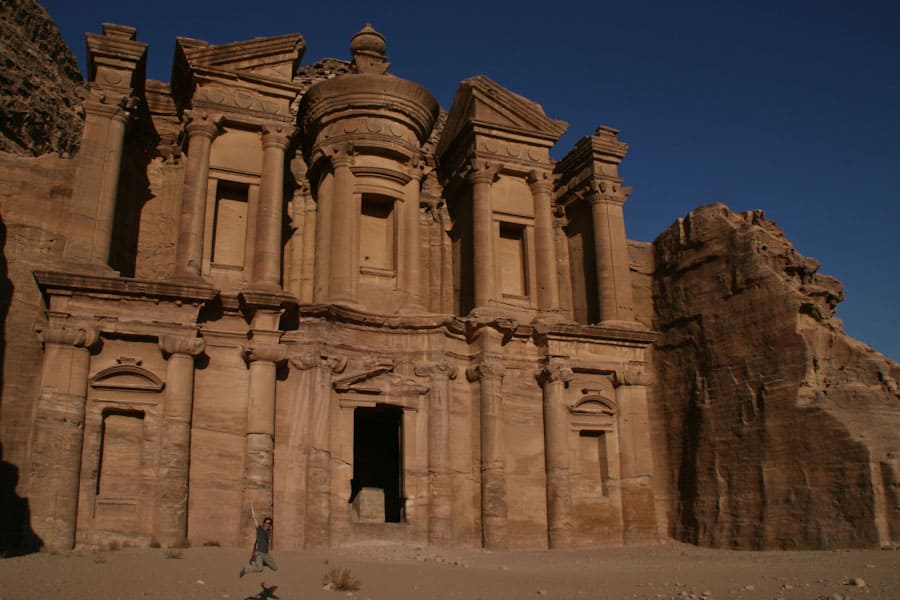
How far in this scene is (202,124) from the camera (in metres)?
20.4

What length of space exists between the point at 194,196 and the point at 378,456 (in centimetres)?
937

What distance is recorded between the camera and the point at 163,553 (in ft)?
51.1

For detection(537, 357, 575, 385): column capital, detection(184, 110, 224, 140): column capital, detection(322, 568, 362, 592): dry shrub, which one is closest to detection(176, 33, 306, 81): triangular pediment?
detection(184, 110, 224, 140): column capital

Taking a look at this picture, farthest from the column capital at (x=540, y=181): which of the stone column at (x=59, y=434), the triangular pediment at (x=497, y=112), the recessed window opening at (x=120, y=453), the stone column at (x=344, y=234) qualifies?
the stone column at (x=59, y=434)

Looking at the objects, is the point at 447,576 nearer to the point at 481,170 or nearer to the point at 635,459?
the point at 635,459

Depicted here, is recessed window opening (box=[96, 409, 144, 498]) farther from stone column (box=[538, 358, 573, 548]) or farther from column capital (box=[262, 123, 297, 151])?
stone column (box=[538, 358, 573, 548])

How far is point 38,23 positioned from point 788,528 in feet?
81.7

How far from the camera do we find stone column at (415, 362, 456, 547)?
19266 millimetres

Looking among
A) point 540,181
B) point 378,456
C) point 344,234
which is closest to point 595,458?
point 378,456

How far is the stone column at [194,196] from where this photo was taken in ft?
63.4

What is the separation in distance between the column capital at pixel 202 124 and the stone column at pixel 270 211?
3.88 ft

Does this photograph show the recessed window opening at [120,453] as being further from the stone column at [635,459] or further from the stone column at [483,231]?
the stone column at [635,459]

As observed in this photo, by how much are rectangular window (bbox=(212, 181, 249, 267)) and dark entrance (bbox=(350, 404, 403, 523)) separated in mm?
5635

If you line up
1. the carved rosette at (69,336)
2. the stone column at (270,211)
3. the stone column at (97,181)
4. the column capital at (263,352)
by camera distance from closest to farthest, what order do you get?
the carved rosette at (69,336), the stone column at (97,181), the column capital at (263,352), the stone column at (270,211)
